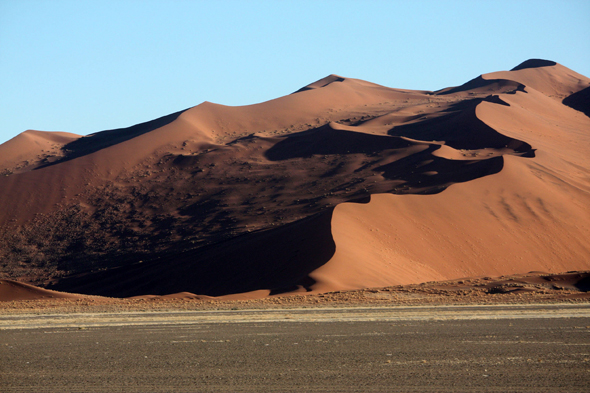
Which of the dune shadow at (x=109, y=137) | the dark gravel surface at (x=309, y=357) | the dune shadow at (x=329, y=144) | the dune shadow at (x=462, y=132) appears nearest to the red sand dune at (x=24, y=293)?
the dark gravel surface at (x=309, y=357)

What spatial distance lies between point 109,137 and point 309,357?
81249mm

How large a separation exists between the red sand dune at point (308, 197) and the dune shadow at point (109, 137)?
1.64 ft

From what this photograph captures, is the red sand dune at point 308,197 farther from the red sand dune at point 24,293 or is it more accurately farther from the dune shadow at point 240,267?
the red sand dune at point 24,293

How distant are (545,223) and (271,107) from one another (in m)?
53.1

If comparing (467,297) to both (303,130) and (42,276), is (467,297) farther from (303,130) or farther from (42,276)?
(303,130)

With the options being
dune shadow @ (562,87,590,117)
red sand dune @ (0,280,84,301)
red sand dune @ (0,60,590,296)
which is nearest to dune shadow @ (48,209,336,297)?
red sand dune @ (0,60,590,296)

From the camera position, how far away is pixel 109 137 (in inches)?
3398

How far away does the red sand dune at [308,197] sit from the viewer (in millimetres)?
29109

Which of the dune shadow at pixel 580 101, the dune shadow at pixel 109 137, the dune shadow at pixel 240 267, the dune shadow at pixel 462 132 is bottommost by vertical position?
the dune shadow at pixel 240 267

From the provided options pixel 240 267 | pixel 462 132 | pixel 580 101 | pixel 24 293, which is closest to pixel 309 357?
pixel 240 267

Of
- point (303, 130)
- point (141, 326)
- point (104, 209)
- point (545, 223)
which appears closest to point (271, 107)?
point (303, 130)

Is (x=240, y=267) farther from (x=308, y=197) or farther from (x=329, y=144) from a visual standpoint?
(x=329, y=144)

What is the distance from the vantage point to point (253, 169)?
57062mm

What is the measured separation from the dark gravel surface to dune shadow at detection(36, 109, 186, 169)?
68766 mm
